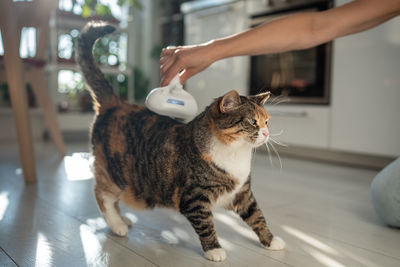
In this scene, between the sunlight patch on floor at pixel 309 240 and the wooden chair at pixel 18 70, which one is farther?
the wooden chair at pixel 18 70

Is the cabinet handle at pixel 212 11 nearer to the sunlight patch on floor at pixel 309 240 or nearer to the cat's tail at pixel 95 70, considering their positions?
the cat's tail at pixel 95 70

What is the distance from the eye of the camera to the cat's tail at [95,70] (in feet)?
4.49

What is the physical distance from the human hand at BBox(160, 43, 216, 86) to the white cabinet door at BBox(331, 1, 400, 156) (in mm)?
1682

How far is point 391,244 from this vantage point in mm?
1229

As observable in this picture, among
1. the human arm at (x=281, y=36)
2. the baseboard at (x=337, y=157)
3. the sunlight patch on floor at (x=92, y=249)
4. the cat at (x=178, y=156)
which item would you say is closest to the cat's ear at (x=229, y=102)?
the cat at (x=178, y=156)

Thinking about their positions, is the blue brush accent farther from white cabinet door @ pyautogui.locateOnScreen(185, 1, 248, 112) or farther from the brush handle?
white cabinet door @ pyautogui.locateOnScreen(185, 1, 248, 112)

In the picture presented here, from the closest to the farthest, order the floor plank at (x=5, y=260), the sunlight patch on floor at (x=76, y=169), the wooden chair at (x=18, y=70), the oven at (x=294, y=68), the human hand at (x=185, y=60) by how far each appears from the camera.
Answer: the floor plank at (x=5, y=260), the human hand at (x=185, y=60), the wooden chair at (x=18, y=70), the sunlight patch on floor at (x=76, y=169), the oven at (x=294, y=68)

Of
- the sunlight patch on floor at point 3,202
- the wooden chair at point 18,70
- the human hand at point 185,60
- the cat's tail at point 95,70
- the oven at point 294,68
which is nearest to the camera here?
the human hand at point 185,60

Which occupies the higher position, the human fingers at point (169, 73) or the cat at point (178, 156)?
the human fingers at point (169, 73)

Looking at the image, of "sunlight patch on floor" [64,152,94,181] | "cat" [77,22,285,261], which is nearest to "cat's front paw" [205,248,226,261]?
"cat" [77,22,285,261]

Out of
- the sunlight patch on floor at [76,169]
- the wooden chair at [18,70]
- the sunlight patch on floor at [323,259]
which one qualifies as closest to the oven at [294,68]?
the sunlight patch on floor at [76,169]

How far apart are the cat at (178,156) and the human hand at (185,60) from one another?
13 cm

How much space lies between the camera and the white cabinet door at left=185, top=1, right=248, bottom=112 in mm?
3234

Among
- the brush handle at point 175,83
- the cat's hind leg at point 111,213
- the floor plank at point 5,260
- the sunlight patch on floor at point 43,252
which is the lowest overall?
the sunlight patch on floor at point 43,252
